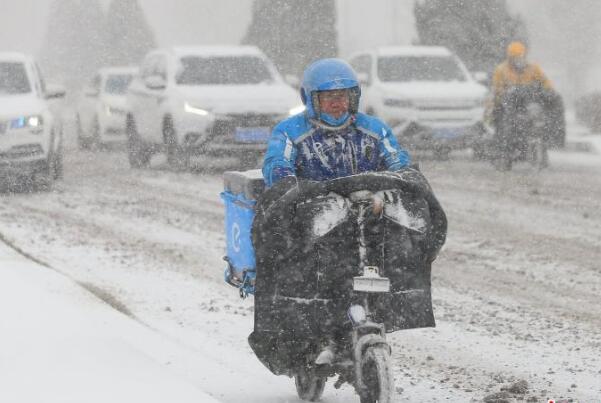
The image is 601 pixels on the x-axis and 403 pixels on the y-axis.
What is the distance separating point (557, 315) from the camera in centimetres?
827

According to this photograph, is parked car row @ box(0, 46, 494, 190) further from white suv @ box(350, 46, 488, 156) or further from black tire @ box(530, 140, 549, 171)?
black tire @ box(530, 140, 549, 171)

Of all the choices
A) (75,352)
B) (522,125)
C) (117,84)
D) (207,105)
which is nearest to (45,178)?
(207,105)

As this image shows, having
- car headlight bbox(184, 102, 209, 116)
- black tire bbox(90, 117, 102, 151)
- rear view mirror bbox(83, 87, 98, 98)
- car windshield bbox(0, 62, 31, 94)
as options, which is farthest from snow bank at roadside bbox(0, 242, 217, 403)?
rear view mirror bbox(83, 87, 98, 98)

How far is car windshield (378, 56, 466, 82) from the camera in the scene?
22062mm

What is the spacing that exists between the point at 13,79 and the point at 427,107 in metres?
6.41

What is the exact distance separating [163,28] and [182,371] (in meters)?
98.2

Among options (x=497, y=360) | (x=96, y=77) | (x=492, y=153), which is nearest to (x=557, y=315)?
(x=497, y=360)

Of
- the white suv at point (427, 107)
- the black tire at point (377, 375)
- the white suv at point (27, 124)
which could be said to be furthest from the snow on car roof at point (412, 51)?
the black tire at point (377, 375)

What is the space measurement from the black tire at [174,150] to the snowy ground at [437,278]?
0.79m

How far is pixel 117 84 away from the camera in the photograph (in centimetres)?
2741

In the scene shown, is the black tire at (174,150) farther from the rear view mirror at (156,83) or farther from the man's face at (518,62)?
the man's face at (518,62)

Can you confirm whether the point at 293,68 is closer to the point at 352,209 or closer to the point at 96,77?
the point at 96,77

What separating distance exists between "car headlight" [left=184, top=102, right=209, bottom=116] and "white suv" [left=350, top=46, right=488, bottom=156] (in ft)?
11.1

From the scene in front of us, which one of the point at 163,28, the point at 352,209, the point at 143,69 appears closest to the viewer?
the point at 352,209
